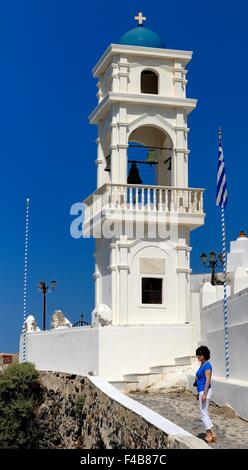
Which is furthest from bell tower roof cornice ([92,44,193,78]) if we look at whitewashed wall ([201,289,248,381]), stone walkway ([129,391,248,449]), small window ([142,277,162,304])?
stone walkway ([129,391,248,449])

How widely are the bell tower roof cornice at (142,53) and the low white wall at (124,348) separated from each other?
25.6 ft

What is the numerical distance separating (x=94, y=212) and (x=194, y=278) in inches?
371

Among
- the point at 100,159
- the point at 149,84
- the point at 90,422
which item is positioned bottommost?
the point at 90,422

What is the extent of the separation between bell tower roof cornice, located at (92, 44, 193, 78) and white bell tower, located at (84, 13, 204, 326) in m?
0.03

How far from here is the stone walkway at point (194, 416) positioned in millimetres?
11695

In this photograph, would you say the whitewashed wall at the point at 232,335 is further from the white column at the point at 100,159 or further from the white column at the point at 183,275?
the white column at the point at 100,159

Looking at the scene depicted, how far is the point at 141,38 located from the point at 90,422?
1152cm

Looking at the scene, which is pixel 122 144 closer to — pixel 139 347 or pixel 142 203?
pixel 142 203

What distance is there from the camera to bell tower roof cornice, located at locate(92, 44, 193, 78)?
21875mm

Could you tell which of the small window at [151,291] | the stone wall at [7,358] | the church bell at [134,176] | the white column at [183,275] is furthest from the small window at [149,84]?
the stone wall at [7,358]

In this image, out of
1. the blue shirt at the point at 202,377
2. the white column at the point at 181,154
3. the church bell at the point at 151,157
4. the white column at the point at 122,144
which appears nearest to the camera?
the blue shirt at the point at 202,377

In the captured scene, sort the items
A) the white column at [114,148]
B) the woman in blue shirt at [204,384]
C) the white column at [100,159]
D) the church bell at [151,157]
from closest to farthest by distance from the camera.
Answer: the woman in blue shirt at [204,384] → the white column at [114,148] → the church bell at [151,157] → the white column at [100,159]

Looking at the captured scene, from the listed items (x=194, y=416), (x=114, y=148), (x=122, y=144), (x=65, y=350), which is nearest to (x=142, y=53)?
(x=122, y=144)

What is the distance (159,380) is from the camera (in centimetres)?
1828
